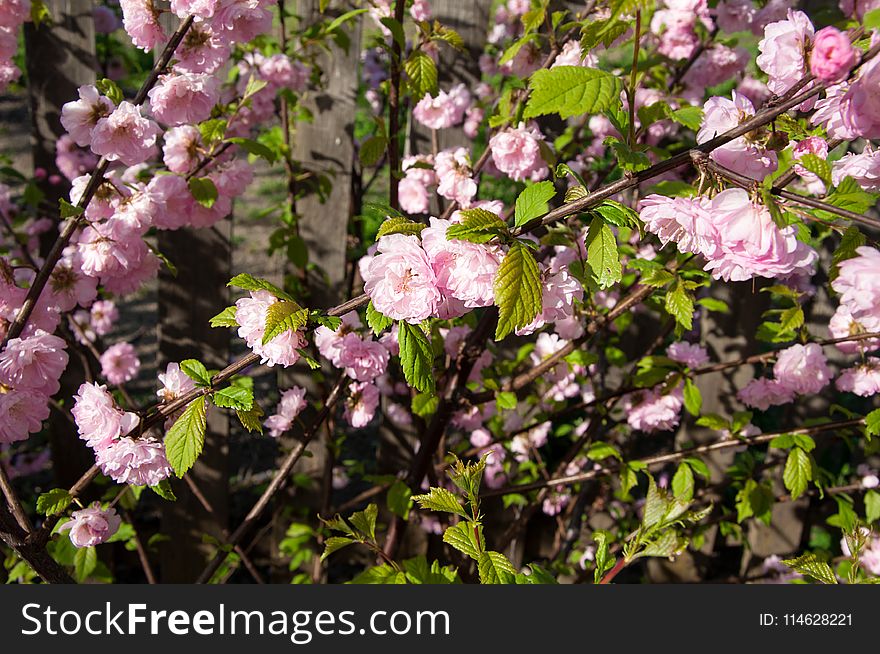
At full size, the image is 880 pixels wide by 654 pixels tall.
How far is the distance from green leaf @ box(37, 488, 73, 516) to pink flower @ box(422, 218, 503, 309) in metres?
0.87

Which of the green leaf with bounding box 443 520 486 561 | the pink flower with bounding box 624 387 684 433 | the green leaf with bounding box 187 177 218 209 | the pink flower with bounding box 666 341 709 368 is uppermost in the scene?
the green leaf with bounding box 187 177 218 209

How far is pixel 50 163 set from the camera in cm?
226

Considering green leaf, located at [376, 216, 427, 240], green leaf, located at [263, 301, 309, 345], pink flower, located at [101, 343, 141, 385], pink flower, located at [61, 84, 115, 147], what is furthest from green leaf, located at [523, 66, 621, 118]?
pink flower, located at [101, 343, 141, 385]

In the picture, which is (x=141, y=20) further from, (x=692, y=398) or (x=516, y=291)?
(x=692, y=398)

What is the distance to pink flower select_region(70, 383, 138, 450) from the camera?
122 centimetres

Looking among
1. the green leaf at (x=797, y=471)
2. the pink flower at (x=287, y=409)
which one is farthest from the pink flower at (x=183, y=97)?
the green leaf at (x=797, y=471)

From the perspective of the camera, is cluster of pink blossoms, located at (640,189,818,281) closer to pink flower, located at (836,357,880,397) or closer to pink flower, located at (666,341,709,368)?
pink flower, located at (836,357,880,397)

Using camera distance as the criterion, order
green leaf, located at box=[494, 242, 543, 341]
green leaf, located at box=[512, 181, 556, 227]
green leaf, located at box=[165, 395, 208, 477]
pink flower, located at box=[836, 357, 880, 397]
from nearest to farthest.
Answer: green leaf, located at box=[494, 242, 543, 341], green leaf, located at box=[512, 181, 556, 227], green leaf, located at box=[165, 395, 208, 477], pink flower, located at box=[836, 357, 880, 397]

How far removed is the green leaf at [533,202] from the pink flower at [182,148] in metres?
0.98

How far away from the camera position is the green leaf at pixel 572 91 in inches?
36.2

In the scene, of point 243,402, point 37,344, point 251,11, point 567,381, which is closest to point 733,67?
point 567,381

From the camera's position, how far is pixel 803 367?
67.0 inches

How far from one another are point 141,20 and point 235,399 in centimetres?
80

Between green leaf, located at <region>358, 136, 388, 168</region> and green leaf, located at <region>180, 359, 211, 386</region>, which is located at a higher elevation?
green leaf, located at <region>358, 136, 388, 168</region>
